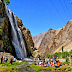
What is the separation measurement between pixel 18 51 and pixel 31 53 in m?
15.3

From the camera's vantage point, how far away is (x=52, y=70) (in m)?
17.6

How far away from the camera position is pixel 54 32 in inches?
5994

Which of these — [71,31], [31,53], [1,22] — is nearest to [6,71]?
[1,22]

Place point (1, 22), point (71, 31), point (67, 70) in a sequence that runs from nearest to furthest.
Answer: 1. point (67, 70)
2. point (1, 22)
3. point (71, 31)

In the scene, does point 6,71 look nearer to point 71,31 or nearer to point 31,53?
point 31,53

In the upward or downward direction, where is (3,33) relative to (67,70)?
upward

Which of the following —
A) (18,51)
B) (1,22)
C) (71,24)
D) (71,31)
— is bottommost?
(18,51)

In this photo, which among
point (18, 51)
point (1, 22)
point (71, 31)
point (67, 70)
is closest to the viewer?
point (67, 70)

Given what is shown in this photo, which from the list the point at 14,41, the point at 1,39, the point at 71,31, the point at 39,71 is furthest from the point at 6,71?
the point at 71,31

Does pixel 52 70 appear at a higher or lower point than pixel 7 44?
lower

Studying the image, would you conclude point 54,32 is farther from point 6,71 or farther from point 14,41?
point 6,71

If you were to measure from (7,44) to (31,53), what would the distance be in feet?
67.5

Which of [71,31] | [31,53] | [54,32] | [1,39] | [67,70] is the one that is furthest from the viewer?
[54,32]

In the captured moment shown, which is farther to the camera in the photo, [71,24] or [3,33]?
[71,24]
